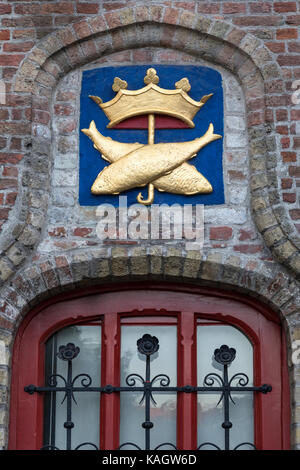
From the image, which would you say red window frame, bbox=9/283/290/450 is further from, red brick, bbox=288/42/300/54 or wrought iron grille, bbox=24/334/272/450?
red brick, bbox=288/42/300/54

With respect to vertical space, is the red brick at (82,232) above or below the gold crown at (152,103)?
below

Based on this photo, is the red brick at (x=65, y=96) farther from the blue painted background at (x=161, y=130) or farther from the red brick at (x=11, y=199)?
the red brick at (x=11, y=199)

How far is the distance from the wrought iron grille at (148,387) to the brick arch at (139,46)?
685 mm

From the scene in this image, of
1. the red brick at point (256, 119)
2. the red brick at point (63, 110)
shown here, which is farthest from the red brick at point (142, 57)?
the red brick at point (256, 119)

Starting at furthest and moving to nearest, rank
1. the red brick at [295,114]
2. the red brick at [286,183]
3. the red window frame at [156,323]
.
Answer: the red brick at [295,114] < the red brick at [286,183] < the red window frame at [156,323]

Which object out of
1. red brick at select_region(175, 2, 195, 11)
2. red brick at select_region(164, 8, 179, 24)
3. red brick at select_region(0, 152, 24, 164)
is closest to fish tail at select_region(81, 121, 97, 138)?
red brick at select_region(0, 152, 24, 164)

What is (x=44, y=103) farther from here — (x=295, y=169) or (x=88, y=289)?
(x=295, y=169)

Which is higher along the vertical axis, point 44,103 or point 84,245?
point 44,103

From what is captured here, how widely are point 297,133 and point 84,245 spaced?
1.45 m

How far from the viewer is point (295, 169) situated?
563 centimetres

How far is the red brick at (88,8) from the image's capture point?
5.94 meters

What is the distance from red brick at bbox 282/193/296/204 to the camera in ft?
18.3
